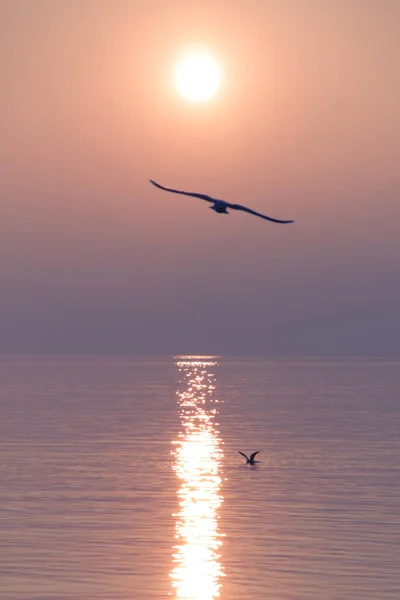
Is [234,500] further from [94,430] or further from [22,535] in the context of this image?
[94,430]

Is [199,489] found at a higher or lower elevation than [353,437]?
lower

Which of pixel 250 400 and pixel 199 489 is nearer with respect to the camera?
pixel 199 489

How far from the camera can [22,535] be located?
49125 millimetres

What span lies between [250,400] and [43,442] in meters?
88.0

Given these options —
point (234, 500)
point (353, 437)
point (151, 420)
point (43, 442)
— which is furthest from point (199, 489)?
point (151, 420)

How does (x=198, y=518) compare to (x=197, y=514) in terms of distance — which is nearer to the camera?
(x=198, y=518)

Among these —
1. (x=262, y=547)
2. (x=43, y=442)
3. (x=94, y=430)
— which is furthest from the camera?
(x=94, y=430)

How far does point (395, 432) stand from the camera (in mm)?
105875

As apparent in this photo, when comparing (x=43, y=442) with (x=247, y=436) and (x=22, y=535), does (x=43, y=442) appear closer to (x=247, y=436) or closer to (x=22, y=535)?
(x=247, y=436)

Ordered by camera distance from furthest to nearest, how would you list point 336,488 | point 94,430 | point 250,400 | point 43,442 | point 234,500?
point 250,400 → point 94,430 → point 43,442 → point 336,488 → point 234,500

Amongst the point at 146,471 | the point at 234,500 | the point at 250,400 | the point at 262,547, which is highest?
the point at 250,400

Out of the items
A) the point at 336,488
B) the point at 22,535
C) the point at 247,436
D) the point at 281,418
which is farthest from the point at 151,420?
the point at 22,535

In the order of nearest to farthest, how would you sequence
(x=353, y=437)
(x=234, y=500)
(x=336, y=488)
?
(x=234, y=500)
(x=336, y=488)
(x=353, y=437)

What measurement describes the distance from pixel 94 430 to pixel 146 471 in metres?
36.3
